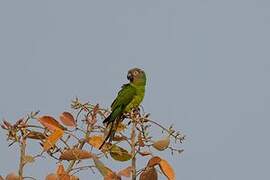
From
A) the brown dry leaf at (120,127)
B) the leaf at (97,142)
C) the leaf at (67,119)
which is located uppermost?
the brown dry leaf at (120,127)

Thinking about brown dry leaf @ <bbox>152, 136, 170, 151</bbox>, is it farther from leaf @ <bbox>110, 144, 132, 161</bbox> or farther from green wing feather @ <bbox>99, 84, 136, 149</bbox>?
green wing feather @ <bbox>99, 84, 136, 149</bbox>

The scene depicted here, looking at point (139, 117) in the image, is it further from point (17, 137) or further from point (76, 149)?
point (17, 137)

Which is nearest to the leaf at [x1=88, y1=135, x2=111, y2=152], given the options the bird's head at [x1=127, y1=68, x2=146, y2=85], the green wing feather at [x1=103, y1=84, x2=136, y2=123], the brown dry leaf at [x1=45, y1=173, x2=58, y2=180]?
the brown dry leaf at [x1=45, y1=173, x2=58, y2=180]

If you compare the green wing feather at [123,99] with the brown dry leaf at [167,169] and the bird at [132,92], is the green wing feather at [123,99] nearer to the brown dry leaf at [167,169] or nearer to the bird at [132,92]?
the bird at [132,92]

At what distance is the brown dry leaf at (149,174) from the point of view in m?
2.09

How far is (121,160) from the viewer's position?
223cm

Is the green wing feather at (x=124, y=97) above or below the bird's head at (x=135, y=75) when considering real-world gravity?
below

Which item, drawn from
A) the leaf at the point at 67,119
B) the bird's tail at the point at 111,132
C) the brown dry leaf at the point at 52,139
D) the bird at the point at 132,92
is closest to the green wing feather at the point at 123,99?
the bird at the point at 132,92

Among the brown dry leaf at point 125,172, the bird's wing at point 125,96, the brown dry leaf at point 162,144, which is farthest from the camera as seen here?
the bird's wing at point 125,96

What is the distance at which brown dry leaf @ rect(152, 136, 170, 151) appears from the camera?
2.21 m

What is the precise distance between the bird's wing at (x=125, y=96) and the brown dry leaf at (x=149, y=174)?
1.38 m

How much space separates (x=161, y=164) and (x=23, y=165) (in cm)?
53

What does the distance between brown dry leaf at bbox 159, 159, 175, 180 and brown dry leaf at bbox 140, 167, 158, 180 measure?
0.03 m

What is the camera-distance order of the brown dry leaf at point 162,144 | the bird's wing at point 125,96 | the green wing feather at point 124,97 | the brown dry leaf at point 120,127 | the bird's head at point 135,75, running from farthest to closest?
1. the bird's head at point 135,75
2. the bird's wing at point 125,96
3. the green wing feather at point 124,97
4. the brown dry leaf at point 120,127
5. the brown dry leaf at point 162,144
